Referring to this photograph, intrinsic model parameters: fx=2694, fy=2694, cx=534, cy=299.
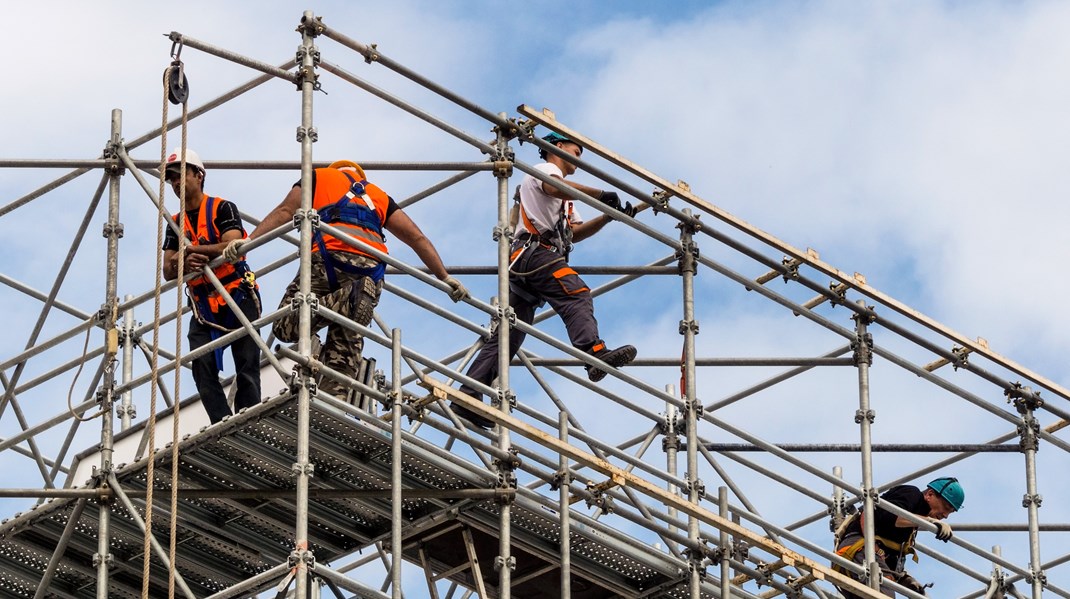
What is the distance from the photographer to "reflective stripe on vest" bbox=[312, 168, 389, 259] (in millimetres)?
19609

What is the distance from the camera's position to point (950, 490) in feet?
76.6

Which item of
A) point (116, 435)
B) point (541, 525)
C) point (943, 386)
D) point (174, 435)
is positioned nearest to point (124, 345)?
point (116, 435)

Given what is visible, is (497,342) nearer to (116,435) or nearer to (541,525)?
(541,525)

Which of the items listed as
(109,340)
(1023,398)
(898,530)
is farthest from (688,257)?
(109,340)

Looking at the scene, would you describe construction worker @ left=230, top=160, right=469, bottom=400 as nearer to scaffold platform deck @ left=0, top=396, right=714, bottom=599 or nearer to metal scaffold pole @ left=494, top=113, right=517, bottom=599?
metal scaffold pole @ left=494, top=113, right=517, bottom=599

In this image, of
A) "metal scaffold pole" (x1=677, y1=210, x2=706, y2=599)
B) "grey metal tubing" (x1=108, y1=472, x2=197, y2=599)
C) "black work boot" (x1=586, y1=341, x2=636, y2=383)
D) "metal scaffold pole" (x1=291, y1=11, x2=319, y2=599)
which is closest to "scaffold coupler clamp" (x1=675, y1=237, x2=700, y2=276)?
"metal scaffold pole" (x1=677, y1=210, x2=706, y2=599)

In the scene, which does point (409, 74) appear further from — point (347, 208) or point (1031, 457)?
point (1031, 457)

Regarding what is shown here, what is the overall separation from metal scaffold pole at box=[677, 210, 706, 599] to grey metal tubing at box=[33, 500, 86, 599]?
4624mm

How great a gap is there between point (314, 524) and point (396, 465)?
1901 mm

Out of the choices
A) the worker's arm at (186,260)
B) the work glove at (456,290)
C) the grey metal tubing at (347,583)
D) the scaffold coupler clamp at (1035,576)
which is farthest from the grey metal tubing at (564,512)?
the scaffold coupler clamp at (1035,576)

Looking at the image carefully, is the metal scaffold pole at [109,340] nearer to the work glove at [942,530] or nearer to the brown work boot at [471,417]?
the brown work boot at [471,417]

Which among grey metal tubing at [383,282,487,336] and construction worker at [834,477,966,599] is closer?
grey metal tubing at [383,282,487,336]

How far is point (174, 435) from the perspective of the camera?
18.2 meters

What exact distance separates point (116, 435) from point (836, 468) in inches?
329
